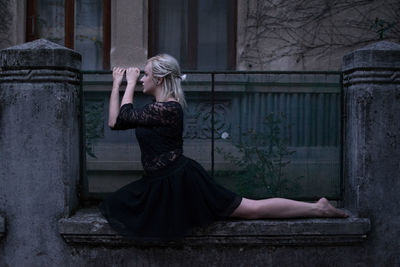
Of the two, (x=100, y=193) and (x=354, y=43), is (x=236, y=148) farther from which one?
(x=354, y=43)

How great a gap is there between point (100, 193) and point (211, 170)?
3.31 feet

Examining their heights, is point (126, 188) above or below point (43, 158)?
below

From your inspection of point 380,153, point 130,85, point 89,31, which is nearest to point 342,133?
point 380,153

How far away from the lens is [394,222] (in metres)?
3.40

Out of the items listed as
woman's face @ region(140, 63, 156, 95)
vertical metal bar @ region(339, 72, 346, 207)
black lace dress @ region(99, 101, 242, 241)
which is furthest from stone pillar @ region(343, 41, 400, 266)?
woman's face @ region(140, 63, 156, 95)

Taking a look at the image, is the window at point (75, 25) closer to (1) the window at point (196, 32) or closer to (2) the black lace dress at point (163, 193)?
(1) the window at point (196, 32)

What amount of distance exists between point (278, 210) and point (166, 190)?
890mm

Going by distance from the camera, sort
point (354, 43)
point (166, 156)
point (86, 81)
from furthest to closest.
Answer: point (354, 43), point (86, 81), point (166, 156)

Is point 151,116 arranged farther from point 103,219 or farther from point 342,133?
point 342,133

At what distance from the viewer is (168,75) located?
10.9 ft

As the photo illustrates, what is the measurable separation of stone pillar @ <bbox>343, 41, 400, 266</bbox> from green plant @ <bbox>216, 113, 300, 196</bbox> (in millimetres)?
616

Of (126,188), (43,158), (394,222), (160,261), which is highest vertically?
(43,158)

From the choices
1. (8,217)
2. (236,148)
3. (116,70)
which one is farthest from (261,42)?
(8,217)

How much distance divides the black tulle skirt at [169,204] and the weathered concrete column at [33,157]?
1.50ft
